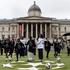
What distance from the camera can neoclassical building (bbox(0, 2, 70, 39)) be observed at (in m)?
141

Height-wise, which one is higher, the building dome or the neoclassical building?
the building dome

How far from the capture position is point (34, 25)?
143 metres

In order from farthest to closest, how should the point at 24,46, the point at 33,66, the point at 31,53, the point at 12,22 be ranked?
the point at 12,22 → the point at 24,46 → the point at 31,53 → the point at 33,66

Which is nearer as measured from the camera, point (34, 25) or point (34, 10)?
point (34, 25)

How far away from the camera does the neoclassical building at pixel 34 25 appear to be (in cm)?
14075

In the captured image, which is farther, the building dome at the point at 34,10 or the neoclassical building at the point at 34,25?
the building dome at the point at 34,10

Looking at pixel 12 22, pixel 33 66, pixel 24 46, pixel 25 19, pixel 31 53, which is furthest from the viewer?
pixel 12 22

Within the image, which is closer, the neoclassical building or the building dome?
the neoclassical building

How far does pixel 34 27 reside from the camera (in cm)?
14362

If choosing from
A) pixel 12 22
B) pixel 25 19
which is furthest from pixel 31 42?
pixel 12 22

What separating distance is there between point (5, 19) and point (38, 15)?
16795mm

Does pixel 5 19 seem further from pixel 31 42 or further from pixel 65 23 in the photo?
pixel 31 42

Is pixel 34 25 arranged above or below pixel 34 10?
below

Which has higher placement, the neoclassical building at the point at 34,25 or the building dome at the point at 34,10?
the building dome at the point at 34,10
